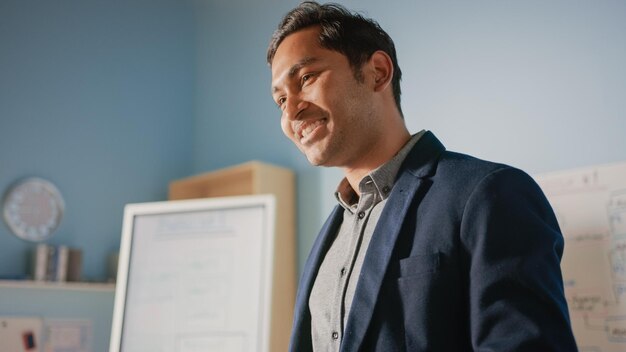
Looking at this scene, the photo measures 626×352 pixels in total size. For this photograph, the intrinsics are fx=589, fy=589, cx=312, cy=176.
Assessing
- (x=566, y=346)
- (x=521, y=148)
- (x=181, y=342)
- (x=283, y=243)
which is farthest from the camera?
(x=283, y=243)

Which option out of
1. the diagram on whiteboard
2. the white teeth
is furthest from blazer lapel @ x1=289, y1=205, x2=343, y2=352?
the diagram on whiteboard

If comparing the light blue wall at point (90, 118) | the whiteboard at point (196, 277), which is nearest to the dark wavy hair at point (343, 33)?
the whiteboard at point (196, 277)

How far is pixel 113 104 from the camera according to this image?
3318 millimetres

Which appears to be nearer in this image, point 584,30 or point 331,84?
point 331,84

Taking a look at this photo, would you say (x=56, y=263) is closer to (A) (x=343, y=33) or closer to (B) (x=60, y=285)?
(B) (x=60, y=285)

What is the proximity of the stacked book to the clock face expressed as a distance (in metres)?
0.10

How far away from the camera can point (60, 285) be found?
273 centimetres

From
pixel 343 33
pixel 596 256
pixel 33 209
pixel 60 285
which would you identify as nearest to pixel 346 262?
pixel 343 33

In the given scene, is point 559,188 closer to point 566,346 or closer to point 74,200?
point 566,346

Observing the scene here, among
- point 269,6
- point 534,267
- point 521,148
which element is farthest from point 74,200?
point 534,267

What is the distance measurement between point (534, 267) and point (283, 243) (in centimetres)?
203

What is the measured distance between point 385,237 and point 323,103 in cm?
35

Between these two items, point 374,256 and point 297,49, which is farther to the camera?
point 297,49

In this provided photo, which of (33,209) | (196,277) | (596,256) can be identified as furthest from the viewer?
(33,209)
